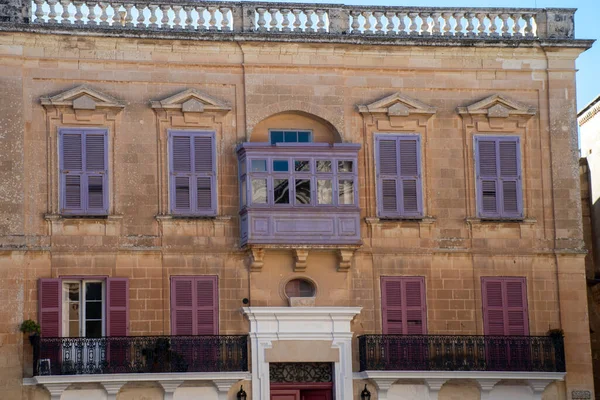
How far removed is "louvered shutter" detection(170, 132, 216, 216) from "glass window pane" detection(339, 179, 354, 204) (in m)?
2.79

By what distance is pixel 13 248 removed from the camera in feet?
107

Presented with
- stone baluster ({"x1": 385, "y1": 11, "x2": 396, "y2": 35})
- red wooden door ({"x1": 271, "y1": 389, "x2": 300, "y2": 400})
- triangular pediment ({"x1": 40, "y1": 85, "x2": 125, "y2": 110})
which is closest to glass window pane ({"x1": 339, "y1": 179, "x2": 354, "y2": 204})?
stone baluster ({"x1": 385, "y1": 11, "x2": 396, "y2": 35})

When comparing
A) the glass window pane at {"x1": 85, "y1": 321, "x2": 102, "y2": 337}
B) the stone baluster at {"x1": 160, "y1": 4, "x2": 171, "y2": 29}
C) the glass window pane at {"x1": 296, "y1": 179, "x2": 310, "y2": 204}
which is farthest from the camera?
the stone baluster at {"x1": 160, "y1": 4, "x2": 171, "y2": 29}

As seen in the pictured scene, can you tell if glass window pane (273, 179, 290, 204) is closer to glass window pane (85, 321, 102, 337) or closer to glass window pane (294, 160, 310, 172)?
glass window pane (294, 160, 310, 172)

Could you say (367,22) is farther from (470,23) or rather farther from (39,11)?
(39,11)

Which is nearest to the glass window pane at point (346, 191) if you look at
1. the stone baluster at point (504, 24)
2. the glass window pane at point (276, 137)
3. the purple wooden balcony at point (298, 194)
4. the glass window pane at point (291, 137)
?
the purple wooden balcony at point (298, 194)

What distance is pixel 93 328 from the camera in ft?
109

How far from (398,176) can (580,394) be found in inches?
249

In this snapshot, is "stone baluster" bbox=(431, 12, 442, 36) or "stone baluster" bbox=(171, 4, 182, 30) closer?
"stone baluster" bbox=(171, 4, 182, 30)

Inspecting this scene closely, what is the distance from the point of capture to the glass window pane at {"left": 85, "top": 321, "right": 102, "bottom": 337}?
109 feet

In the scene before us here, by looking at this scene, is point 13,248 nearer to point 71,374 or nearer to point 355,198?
point 71,374

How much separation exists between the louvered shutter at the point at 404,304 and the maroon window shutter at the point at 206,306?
12.3 ft

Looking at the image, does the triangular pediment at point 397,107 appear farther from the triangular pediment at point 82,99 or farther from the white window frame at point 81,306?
the white window frame at point 81,306

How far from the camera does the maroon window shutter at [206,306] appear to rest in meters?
33.4
